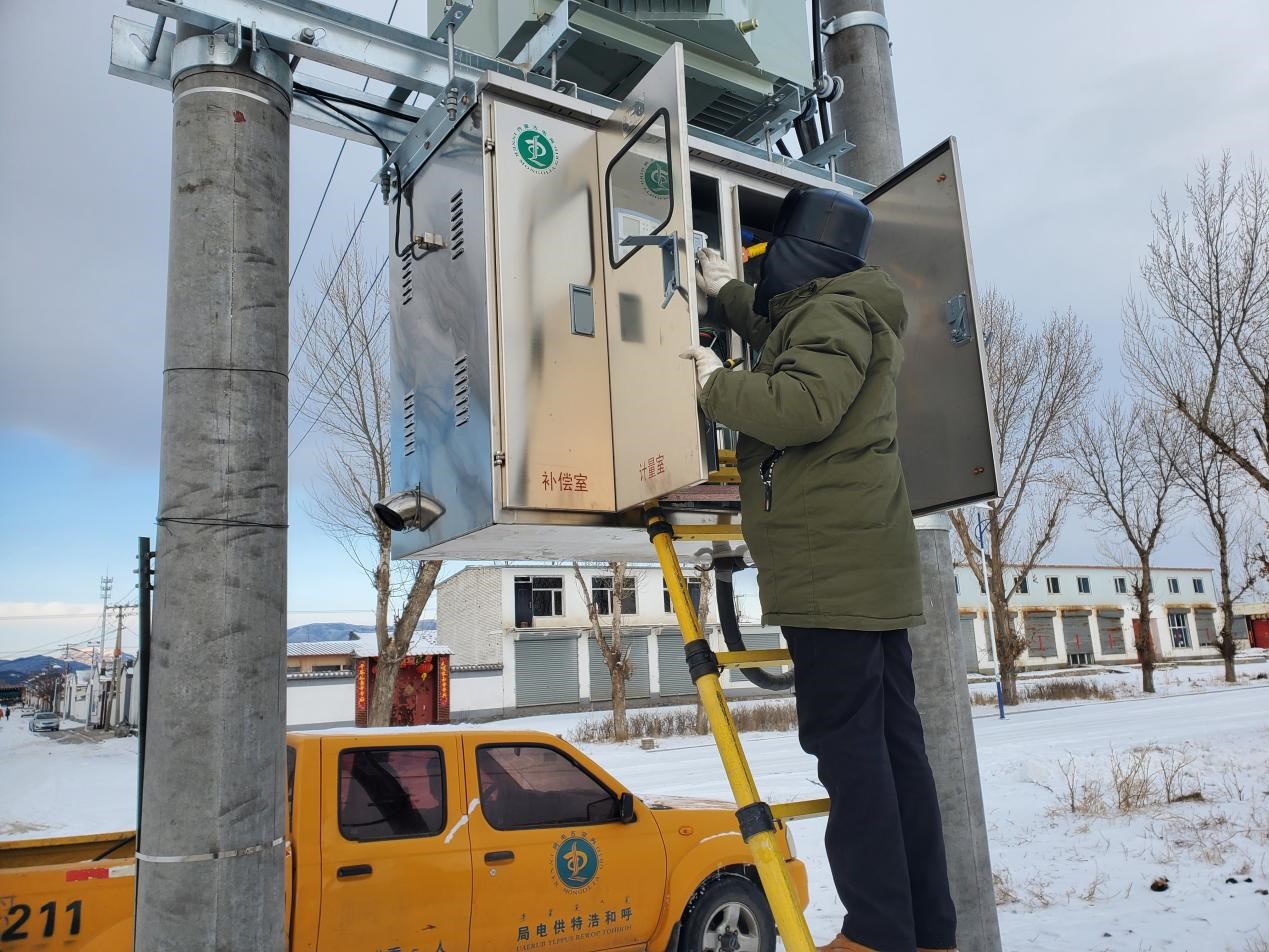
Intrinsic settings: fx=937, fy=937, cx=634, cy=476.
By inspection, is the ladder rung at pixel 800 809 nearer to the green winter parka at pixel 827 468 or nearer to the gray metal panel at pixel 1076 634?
the green winter parka at pixel 827 468

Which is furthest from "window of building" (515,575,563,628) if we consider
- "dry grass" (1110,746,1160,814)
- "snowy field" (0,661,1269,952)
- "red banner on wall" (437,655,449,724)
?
"dry grass" (1110,746,1160,814)

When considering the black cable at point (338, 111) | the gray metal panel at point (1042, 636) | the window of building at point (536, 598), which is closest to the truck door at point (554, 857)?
the black cable at point (338, 111)

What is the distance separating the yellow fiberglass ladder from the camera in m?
2.18

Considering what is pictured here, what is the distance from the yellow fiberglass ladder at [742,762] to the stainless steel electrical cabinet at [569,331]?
0.26 metres

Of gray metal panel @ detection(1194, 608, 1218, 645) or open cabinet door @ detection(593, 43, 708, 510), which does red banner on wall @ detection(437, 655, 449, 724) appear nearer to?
open cabinet door @ detection(593, 43, 708, 510)

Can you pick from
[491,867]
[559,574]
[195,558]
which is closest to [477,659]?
[559,574]

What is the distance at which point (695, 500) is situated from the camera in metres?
3.34

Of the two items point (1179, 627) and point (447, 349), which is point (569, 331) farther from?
point (1179, 627)

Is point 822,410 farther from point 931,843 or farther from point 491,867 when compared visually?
point 491,867

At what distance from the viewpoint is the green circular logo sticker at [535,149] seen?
326 cm

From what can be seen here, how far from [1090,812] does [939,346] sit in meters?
7.89

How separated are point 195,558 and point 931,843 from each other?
2013 millimetres

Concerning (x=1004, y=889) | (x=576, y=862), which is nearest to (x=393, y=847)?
(x=576, y=862)

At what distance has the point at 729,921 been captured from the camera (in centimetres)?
578
